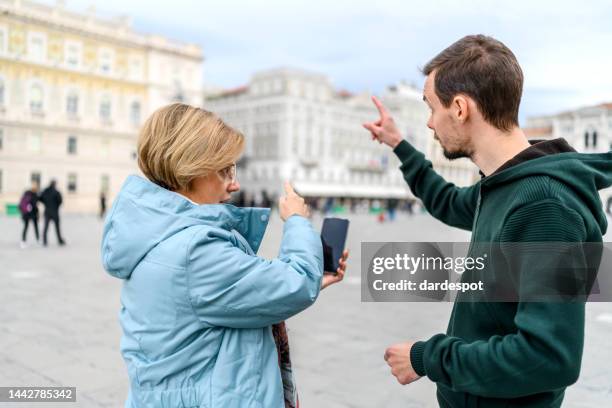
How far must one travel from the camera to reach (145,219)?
1.53 meters

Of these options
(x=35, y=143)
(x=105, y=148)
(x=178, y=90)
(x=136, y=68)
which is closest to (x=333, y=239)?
(x=35, y=143)

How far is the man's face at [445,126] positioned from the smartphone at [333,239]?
1.18ft

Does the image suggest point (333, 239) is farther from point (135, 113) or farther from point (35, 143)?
point (135, 113)

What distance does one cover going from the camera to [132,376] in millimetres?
1616

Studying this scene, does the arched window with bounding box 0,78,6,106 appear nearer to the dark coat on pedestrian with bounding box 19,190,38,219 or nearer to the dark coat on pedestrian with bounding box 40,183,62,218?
the dark coat on pedestrian with bounding box 19,190,38,219

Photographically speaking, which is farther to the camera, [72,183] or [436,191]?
[72,183]

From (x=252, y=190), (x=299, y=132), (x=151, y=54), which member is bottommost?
(x=252, y=190)

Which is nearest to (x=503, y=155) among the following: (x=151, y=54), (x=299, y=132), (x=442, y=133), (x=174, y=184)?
(x=442, y=133)

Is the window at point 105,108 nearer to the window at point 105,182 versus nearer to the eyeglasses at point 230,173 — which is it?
the window at point 105,182

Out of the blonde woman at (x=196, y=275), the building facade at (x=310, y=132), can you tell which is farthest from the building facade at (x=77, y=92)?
the blonde woman at (x=196, y=275)

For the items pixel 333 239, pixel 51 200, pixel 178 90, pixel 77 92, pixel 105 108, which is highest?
pixel 178 90

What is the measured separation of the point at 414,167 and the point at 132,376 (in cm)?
122

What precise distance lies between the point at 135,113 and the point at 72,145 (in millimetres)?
5506

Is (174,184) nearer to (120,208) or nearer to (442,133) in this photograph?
(120,208)
